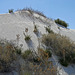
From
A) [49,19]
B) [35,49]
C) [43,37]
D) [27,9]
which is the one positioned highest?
[27,9]

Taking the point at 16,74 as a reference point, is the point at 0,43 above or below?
above

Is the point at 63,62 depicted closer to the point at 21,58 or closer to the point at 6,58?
the point at 21,58

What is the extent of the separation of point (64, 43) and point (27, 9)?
7198 millimetres

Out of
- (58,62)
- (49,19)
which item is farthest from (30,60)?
(49,19)

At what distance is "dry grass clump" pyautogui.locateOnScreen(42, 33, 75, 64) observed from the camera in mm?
9438

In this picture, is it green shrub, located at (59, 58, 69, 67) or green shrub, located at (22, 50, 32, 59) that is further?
green shrub, located at (59, 58, 69, 67)

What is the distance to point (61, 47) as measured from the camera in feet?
31.6

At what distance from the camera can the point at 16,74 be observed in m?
7.46

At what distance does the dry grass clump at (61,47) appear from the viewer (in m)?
9.44

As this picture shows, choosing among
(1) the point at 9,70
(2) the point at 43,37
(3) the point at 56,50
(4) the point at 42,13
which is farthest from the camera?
(4) the point at 42,13

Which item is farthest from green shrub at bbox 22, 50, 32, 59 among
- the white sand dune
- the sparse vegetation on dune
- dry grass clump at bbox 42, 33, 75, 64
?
dry grass clump at bbox 42, 33, 75, 64

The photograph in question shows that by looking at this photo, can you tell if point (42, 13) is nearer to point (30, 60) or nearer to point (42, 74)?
point (30, 60)

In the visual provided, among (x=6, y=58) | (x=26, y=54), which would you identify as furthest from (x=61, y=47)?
(x=6, y=58)

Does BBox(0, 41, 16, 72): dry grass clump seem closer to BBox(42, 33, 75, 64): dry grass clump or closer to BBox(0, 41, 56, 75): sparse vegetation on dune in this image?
BBox(0, 41, 56, 75): sparse vegetation on dune
